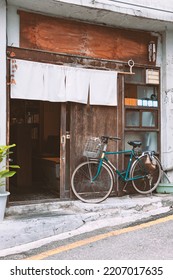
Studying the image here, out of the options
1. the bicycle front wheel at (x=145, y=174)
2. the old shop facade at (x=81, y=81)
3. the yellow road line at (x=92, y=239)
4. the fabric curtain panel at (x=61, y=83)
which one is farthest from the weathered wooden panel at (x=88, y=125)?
the yellow road line at (x=92, y=239)

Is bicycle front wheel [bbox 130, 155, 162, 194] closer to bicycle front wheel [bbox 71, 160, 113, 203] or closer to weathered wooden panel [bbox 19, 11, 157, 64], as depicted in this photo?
A: bicycle front wheel [bbox 71, 160, 113, 203]

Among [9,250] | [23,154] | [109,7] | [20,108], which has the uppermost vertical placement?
[109,7]

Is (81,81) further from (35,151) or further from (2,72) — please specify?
(35,151)

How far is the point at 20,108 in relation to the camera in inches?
475

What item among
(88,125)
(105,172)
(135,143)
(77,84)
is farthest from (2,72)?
(135,143)

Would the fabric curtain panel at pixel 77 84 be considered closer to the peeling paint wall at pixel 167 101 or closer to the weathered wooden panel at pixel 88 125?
the weathered wooden panel at pixel 88 125

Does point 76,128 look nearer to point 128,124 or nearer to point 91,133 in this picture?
point 91,133

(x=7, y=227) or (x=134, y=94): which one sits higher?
(x=134, y=94)

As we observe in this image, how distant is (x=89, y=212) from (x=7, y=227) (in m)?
1.86

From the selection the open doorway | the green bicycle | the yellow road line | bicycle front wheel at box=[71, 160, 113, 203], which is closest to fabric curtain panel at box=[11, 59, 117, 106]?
the green bicycle

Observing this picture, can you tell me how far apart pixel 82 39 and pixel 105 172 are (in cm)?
314

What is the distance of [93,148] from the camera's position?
7.71 meters
